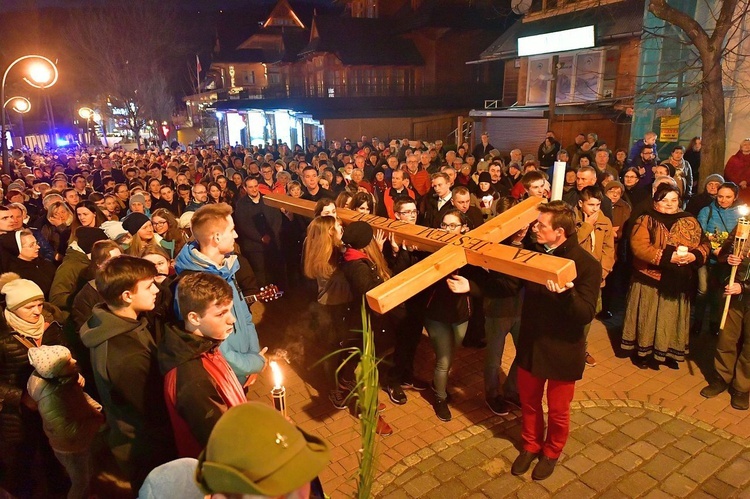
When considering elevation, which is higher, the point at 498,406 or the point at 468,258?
the point at 468,258

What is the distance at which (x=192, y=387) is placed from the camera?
7.73 feet

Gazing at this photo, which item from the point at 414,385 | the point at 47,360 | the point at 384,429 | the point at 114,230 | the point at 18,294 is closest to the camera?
the point at 47,360

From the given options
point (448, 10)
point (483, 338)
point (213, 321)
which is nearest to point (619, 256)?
point (483, 338)

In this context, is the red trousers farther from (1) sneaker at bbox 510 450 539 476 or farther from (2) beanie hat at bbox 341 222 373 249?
(2) beanie hat at bbox 341 222 373 249

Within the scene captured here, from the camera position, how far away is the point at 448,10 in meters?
30.5

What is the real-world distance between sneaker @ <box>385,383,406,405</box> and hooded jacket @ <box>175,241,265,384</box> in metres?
1.77

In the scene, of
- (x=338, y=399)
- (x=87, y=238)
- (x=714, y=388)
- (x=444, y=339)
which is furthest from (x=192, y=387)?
(x=714, y=388)

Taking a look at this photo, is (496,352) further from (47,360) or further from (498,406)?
(47,360)

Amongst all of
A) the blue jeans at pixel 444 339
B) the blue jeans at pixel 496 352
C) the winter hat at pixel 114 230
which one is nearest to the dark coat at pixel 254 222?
the winter hat at pixel 114 230

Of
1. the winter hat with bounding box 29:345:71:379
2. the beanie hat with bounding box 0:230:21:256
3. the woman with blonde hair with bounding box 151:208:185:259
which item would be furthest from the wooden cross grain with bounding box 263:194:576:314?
the beanie hat with bounding box 0:230:21:256

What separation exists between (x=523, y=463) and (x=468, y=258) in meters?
1.79

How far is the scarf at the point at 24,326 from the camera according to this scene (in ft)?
11.5

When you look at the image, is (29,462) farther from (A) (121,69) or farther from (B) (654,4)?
(A) (121,69)

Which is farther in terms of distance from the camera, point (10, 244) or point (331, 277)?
point (10, 244)
